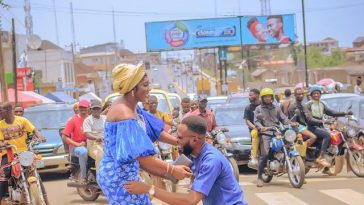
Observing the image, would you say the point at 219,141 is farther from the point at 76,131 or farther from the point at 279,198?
the point at 76,131

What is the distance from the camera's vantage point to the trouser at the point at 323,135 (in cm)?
1199

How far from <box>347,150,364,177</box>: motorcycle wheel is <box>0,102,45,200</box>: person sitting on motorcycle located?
5.68 metres

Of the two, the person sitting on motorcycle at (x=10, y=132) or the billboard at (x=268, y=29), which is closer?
the person sitting on motorcycle at (x=10, y=132)

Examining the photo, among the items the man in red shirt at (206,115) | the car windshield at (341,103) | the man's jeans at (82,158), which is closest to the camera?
the man's jeans at (82,158)

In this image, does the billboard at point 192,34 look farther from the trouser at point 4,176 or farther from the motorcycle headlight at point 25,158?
the motorcycle headlight at point 25,158

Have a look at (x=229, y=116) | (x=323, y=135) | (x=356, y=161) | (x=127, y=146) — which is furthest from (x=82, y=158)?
(x=127, y=146)

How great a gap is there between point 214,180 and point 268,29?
4992 centimetres

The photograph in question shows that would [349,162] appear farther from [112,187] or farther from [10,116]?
[112,187]

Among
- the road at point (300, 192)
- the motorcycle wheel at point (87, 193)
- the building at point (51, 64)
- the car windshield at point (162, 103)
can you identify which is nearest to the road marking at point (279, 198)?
the road at point (300, 192)

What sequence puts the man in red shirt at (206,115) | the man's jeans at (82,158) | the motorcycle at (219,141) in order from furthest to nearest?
the man in red shirt at (206,115), the motorcycle at (219,141), the man's jeans at (82,158)

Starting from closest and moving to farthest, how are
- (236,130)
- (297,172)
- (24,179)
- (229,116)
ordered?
1. (24,179)
2. (297,172)
3. (236,130)
4. (229,116)

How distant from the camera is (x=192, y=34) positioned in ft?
171

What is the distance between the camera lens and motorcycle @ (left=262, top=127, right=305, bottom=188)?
1086 centimetres

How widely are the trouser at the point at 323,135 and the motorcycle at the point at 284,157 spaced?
1102 mm
